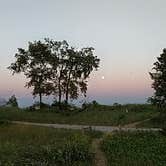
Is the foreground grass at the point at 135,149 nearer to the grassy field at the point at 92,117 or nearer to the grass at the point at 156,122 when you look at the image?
the grass at the point at 156,122

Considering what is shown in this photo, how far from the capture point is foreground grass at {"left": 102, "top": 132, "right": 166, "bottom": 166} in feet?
63.2

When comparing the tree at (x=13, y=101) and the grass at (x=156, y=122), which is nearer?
the grass at (x=156, y=122)

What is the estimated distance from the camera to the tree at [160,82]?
3364 cm

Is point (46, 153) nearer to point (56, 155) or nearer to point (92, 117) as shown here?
point (56, 155)

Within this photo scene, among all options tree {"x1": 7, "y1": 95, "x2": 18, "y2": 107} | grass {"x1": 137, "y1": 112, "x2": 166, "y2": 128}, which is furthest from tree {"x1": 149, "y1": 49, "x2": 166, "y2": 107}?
tree {"x1": 7, "y1": 95, "x2": 18, "y2": 107}

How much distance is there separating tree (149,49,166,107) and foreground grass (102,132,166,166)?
24.8ft

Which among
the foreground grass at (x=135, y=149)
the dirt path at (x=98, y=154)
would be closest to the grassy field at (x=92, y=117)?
the foreground grass at (x=135, y=149)

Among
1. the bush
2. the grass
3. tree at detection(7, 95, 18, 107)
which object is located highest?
tree at detection(7, 95, 18, 107)

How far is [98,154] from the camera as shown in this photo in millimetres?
21453

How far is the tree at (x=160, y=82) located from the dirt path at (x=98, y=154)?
32.9 feet

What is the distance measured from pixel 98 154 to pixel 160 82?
48.0 feet

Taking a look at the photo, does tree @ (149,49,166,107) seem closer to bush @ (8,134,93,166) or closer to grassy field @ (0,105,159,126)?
grassy field @ (0,105,159,126)

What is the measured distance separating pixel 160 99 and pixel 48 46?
27263mm

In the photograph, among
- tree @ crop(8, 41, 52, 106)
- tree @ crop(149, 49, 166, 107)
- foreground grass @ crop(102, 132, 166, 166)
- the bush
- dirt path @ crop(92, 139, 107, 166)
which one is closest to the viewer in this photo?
the bush
